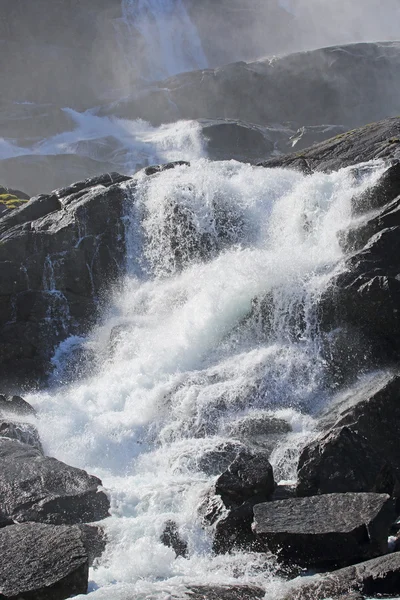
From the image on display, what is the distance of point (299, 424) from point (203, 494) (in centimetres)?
361

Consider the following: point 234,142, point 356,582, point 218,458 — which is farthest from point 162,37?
point 356,582

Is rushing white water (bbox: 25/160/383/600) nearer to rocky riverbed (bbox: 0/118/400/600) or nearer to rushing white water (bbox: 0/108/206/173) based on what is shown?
rocky riverbed (bbox: 0/118/400/600)

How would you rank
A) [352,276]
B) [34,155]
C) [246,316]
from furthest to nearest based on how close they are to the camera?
[34,155] → [246,316] → [352,276]

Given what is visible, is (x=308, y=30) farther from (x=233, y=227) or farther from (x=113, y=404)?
(x=113, y=404)

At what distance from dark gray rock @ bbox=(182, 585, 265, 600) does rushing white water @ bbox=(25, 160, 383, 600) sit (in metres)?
0.23

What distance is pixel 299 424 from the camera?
15.4m

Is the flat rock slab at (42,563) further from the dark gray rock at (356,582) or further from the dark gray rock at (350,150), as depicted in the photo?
the dark gray rock at (350,150)

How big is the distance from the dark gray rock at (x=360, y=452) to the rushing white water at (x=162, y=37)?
86.3 meters

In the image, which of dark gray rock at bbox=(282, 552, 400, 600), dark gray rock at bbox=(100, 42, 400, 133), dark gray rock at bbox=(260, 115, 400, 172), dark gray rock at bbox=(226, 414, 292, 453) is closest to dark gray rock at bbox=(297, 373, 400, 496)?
dark gray rock at bbox=(226, 414, 292, 453)

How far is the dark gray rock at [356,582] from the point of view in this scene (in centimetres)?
866

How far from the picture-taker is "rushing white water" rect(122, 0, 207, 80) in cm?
9400

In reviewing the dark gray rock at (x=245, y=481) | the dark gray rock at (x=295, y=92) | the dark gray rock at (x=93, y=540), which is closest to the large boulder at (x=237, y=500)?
the dark gray rock at (x=245, y=481)

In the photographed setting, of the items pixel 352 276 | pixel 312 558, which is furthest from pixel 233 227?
pixel 312 558

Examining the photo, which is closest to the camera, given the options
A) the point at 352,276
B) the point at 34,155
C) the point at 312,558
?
the point at 312,558
